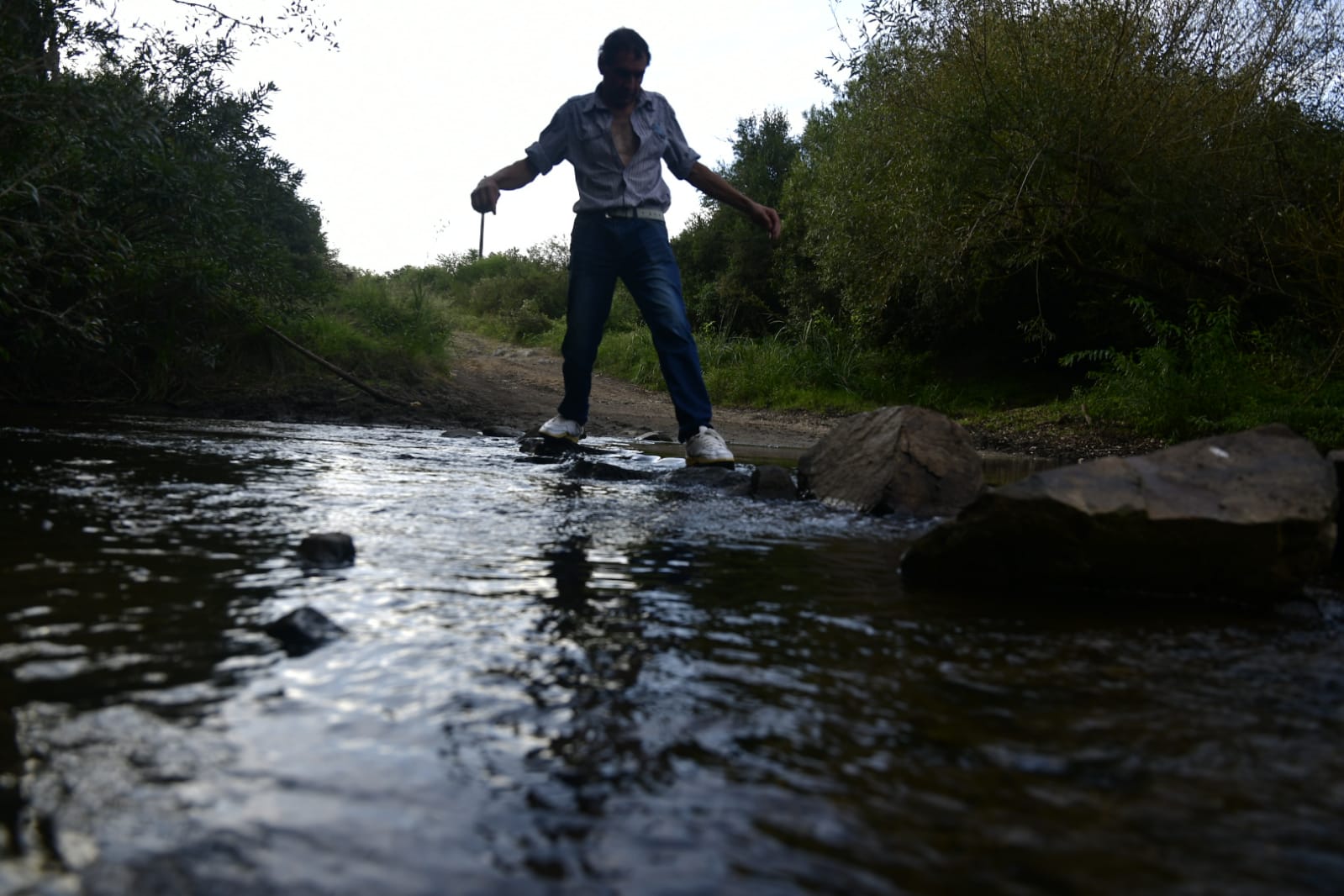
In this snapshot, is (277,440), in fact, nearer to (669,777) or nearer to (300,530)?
(300,530)

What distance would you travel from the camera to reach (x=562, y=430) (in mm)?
6945

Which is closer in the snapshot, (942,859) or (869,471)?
(942,859)

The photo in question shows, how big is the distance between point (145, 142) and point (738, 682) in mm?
6352

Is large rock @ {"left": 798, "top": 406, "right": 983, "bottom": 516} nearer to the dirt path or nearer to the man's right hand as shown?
the man's right hand

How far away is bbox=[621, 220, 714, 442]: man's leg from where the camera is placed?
20.1ft

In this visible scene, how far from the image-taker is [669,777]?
5.49 feet

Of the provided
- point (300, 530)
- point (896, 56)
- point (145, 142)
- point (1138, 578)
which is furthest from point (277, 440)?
point (896, 56)

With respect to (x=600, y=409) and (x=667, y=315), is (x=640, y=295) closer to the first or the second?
(x=667, y=315)

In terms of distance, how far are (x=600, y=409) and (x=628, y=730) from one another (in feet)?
35.1

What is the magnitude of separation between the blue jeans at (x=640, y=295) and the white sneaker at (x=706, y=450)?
10 cm

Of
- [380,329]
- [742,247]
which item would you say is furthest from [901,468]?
[742,247]

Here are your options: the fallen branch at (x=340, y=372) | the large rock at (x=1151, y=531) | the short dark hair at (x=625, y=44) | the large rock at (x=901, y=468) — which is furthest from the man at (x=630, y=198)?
the fallen branch at (x=340, y=372)

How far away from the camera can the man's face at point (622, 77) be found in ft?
19.9

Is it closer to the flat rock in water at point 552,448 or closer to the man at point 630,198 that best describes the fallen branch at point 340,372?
the flat rock in water at point 552,448
